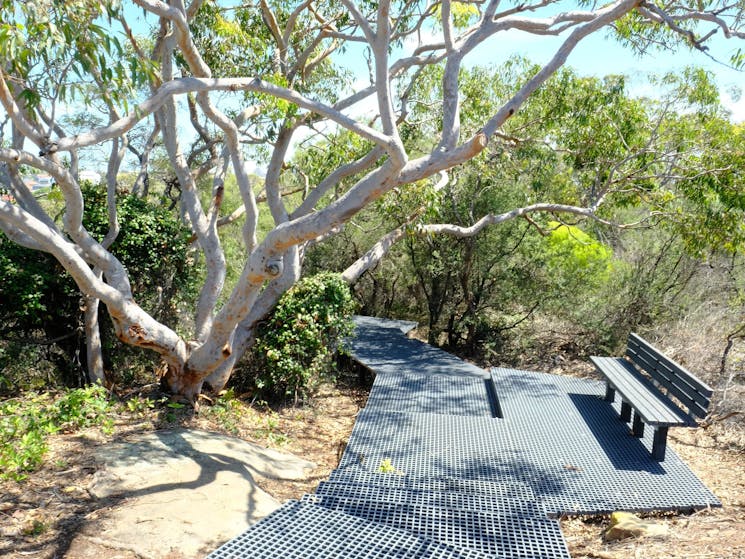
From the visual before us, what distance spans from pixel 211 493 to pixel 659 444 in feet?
12.6

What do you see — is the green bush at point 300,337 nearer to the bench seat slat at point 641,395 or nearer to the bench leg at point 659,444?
the bench seat slat at point 641,395

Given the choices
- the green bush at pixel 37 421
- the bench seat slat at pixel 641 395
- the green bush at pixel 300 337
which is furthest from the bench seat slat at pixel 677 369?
the green bush at pixel 37 421

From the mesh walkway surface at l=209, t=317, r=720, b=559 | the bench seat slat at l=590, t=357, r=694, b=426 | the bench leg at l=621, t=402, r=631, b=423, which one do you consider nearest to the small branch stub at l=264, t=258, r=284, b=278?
the mesh walkway surface at l=209, t=317, r=720, b=559

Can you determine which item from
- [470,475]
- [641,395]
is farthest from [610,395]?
[470,475]

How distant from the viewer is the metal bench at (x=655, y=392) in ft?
16.8

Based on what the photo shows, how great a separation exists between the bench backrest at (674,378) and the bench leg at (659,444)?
0.31 metres

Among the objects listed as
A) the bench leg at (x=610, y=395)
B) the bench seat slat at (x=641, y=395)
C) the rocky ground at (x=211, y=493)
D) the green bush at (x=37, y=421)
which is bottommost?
the rocky ground at (x=211, y=493)

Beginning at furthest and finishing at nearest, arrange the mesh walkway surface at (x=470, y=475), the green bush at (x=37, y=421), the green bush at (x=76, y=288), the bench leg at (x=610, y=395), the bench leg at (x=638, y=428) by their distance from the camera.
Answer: the bench leg at (x=610, y=395) < the green bush at (x=76, y=288) < the bench leg at (x=638, y=428) < the green bush at (x=37, y=421) < the mesh walkway surface at (x=470, y=475)

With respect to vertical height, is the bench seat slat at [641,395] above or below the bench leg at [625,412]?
above

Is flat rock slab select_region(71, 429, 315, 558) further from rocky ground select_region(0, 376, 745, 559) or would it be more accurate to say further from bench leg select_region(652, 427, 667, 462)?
bench leg select_region(652, 427, 667, 462)

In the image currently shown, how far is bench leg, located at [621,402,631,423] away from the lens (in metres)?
6.38

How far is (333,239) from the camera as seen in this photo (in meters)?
12.3

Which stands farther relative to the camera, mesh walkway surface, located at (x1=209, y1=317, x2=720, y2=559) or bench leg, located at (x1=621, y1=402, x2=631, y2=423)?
bench leg, located at (x1=621, y1=402, x2=631, y2=423)

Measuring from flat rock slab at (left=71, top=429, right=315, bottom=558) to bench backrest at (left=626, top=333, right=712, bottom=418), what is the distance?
3.51m
